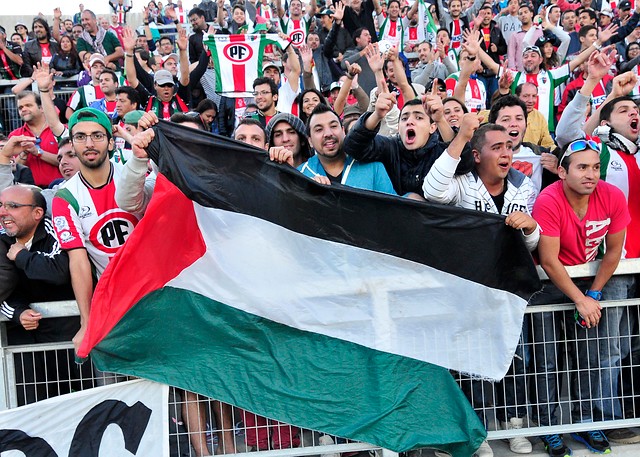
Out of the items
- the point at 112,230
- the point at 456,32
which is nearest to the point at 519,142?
the point at 112,230

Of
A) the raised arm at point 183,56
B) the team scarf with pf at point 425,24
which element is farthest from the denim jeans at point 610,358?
the team scarf with pf at point 425,24

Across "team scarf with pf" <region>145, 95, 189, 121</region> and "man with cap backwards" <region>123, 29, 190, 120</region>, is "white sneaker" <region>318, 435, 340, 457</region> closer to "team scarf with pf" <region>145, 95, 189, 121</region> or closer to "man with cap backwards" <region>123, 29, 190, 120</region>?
"man with cap backwards" <region>123, 29, 190, 120</region>

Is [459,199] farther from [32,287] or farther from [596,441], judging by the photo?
[32,287]

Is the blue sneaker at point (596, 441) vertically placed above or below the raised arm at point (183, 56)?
below

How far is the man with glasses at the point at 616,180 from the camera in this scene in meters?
5.03

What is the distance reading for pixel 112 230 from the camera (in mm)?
5078

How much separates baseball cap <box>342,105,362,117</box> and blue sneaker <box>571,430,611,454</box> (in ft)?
13.0

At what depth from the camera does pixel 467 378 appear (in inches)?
193

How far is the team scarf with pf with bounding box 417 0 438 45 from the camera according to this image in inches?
599

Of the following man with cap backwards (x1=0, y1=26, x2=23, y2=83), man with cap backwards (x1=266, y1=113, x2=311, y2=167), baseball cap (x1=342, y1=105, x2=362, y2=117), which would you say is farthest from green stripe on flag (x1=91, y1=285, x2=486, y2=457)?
man with cap backwards (x1=0, y1=26, x2=23, y2=83)

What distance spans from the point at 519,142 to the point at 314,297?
2592 millimetres

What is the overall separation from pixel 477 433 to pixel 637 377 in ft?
4.12

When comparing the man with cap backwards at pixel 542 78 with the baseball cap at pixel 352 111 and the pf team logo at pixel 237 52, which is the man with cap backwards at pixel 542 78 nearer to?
the baseball cap at pixel 352 111

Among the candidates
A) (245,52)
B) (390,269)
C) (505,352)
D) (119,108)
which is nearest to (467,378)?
(505,352)
